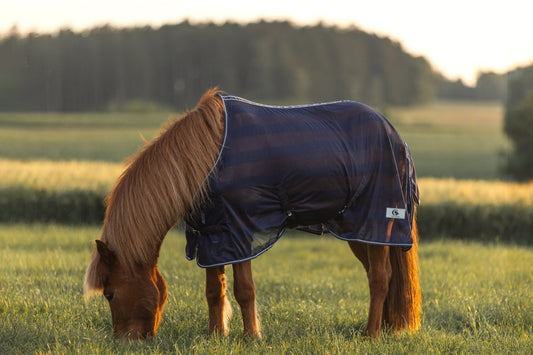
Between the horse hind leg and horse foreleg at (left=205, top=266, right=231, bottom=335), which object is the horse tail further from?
horse foreleg at (left=205, top=266, right=231, bottom=335)

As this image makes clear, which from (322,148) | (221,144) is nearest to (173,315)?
(221,144)

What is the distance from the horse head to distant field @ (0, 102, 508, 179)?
45.4 feet

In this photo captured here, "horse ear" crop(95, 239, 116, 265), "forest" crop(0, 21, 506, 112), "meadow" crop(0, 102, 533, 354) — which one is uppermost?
"forest" crop(0, 21, 506, 112)

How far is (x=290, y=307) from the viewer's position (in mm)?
5055

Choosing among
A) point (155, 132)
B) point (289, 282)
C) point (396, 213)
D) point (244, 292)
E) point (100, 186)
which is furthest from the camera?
point (155, 132)

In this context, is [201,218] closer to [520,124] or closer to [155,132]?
[155,132]

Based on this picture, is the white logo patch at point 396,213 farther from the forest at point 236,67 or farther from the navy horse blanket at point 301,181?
the forest at point 236,67

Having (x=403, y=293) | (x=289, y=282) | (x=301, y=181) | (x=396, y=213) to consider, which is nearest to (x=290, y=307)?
(x=403, y=293)

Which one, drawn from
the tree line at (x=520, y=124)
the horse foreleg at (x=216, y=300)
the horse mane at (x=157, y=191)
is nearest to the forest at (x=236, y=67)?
the tree line at (x=520, y=124)

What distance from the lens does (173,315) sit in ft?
15.3

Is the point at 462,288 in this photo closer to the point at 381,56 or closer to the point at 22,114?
the point at 22,114

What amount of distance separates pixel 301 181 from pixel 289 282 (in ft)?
9.27

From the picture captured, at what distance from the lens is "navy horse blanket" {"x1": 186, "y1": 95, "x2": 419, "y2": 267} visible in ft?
12.1

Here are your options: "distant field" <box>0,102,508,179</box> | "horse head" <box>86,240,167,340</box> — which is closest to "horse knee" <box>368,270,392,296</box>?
"horse head" <box>86,240,167,340</box>
